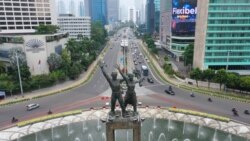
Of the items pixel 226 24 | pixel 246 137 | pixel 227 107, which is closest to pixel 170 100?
pixel 227 107

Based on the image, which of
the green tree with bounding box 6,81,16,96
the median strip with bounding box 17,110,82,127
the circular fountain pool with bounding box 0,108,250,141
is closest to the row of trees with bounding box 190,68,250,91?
the circular fountain pool with bounding box 0,108,250,141

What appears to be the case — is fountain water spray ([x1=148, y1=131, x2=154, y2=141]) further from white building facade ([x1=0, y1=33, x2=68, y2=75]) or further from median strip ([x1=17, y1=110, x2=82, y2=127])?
white building facade ([x1=0, y1=33, x2=68, y2=75])

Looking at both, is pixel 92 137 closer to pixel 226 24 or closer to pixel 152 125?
pixel 152 125

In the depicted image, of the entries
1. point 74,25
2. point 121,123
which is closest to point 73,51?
point 121,123

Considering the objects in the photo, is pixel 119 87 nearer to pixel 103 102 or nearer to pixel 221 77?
pixel 103 102

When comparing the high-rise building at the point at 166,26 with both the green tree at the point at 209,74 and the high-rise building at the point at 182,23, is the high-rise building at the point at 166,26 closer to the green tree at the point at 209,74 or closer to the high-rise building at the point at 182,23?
the high-rise building at the point at 182,23

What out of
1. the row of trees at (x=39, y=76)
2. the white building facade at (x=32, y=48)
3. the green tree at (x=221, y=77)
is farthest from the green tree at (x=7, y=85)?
the green tree at (x=221, y=77)

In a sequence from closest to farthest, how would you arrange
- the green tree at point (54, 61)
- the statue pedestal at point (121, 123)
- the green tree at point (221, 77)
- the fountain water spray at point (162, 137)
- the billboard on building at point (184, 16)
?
the statue pedestal at point (121, 123), the fountain water spray at point (162, 137), the green tree at point (221, 77), the green tree at point (54, 61), the billboard on building at point (184, 16)
